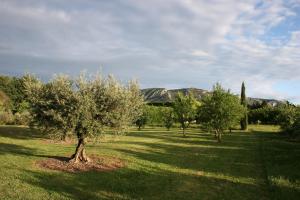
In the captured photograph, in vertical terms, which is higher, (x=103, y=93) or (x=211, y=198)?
(x=103, y=93)

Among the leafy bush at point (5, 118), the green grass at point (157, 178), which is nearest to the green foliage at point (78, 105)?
the green grass at point (157, 178)

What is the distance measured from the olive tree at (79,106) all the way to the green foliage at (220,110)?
2857cm

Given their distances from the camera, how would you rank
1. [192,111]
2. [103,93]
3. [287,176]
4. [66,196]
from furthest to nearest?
[192,111] → [103,93] → [287,176] → [66,196]

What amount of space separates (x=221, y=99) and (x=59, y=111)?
3290cm

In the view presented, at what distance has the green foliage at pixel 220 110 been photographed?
56031mm

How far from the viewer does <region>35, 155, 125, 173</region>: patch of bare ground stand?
2726cm

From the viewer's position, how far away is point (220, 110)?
55.8m

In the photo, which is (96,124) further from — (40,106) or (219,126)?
(219,126)

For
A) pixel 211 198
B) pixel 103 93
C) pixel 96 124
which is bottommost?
pixel 211 198

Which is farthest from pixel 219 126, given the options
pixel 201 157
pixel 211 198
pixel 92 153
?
pixel 211 198

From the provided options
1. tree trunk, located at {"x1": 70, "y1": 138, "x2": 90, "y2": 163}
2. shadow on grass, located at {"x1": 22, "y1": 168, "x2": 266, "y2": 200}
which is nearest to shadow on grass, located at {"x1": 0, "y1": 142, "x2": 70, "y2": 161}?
tree trunk, located at {"x1": 70, "y1": 138, "x2": 90, "y2": 163}

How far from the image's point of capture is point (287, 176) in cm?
2759

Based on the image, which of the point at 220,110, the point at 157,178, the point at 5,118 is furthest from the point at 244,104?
the point at 157,178

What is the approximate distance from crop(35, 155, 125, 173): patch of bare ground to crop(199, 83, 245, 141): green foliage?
91.3ft
